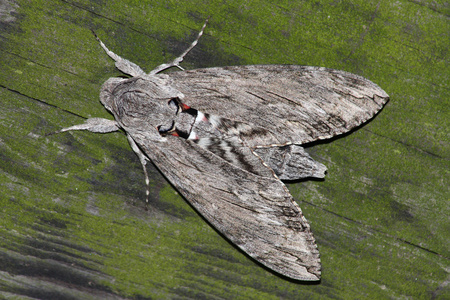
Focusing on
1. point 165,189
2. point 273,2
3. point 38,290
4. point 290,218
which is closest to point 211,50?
point 273,2

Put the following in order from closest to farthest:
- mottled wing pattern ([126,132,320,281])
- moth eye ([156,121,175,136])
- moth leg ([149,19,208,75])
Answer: mottled wing pattern ([126,132,320,281]) → moth eye ([156,121,175,136]) → moth leg ([149,19,208,75])

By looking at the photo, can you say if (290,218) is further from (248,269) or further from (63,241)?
(63,241)

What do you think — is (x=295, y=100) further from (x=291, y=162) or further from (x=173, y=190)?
(x=173, y=190)

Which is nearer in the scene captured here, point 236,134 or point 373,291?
point 236,134

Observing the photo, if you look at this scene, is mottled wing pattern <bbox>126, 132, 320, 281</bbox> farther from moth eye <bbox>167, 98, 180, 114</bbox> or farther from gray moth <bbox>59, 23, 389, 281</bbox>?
moth eye <bbox>167, 98, 180, 114</bbox>

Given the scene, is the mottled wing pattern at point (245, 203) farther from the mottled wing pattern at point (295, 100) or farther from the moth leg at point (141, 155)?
the mottled wing pattern at point (295, 100)

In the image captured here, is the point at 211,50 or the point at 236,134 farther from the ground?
Answer: the point at 211,50

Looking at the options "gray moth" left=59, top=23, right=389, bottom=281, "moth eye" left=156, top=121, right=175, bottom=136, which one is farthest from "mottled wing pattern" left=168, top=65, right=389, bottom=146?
"moth eye" left=156, top=121, right=175, bottom=136
